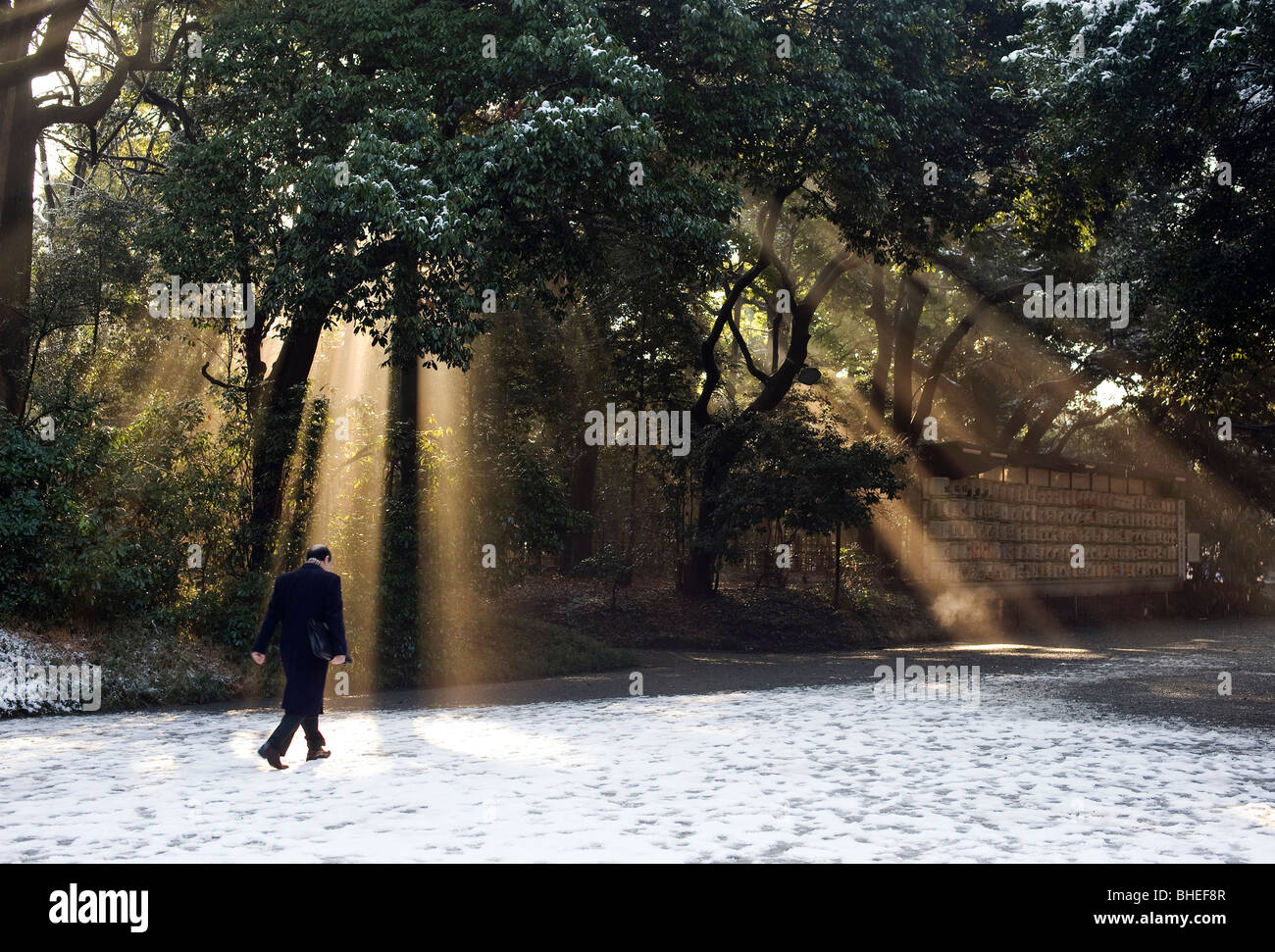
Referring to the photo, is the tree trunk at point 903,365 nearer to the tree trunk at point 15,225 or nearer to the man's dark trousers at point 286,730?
the tree trunk at point 15,225

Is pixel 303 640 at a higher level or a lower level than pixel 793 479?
lower

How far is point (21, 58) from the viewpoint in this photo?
18281 mm

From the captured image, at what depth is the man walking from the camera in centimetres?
961

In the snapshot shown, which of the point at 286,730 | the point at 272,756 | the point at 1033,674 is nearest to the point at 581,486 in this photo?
the point at 1033,674

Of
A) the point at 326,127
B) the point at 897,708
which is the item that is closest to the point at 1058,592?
the point at 897,708

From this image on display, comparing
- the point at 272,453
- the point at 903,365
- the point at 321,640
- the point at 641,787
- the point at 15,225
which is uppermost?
the point at 15,225

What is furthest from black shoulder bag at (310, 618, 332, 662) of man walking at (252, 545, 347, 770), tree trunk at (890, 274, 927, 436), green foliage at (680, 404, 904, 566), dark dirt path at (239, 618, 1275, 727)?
tree trunk at (890, 274, 927, 436)

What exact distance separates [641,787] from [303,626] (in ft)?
10.2

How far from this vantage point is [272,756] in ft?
30.9

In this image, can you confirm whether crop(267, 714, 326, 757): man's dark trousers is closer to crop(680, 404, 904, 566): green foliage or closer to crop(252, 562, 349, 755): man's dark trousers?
crop(252, 562, 349, 755): man's dark trousers

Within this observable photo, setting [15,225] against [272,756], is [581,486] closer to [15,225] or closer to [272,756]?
[15,225]

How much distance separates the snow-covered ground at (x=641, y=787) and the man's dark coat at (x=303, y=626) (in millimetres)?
592

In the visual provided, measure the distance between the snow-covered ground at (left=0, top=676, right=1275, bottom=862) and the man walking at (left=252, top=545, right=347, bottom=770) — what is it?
1.25 feet
